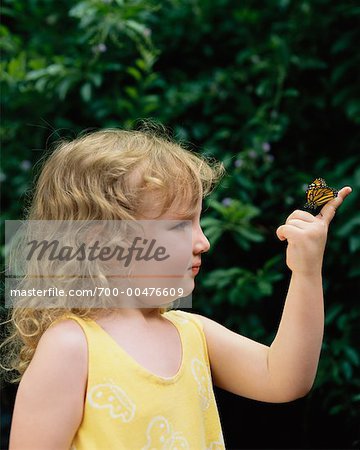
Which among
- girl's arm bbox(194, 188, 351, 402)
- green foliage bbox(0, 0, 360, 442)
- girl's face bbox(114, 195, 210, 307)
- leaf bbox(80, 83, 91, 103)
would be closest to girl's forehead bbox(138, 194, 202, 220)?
girl's face bbox(114, 195, 210, 307)

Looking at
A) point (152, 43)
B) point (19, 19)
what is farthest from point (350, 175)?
point (19, 19)

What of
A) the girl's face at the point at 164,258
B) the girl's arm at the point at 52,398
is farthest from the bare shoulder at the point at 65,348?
the girl's face at the point at 164,258

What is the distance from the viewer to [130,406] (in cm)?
125

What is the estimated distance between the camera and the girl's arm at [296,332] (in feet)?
4.20

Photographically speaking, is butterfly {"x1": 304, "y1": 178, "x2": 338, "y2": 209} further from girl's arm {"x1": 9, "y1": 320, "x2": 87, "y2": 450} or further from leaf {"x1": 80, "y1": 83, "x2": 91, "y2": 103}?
leaf {"x1": 80, "y1": 83, "x2": 91, "y2": 103}

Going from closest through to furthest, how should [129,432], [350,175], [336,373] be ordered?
[129,432] < [336,373] < [350,175]

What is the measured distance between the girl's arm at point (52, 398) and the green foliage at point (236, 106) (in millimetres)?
1343

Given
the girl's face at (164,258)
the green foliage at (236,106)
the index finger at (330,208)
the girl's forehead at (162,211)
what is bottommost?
the green foliage at (236,106)

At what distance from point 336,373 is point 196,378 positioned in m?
1.30

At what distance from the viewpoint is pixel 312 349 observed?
131 cm

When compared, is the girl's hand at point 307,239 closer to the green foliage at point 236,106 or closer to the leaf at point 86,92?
the green foliage at point 236,106

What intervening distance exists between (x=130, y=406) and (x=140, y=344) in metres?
0.12

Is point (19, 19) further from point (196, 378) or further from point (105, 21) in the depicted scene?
point (196, 378)

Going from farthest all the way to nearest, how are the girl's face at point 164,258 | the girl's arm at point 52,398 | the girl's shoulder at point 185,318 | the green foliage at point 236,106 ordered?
the green foliage at point 236,106, the girl's shoulder at point 185,318, the girl's face at point 164,258, the girl's arm at point 52,398
